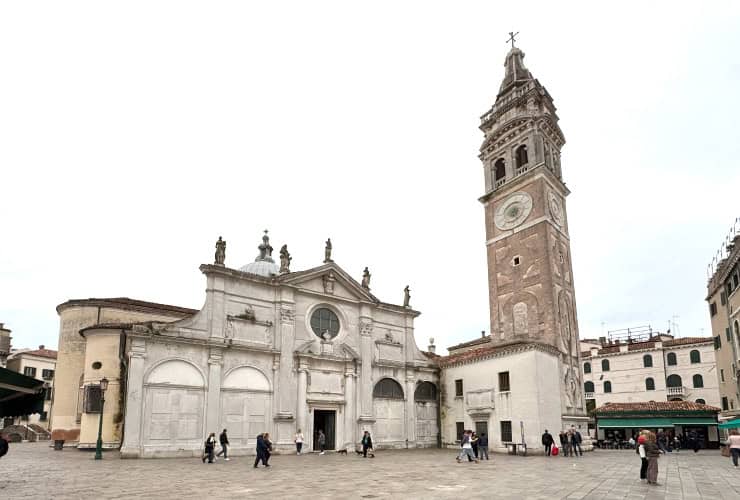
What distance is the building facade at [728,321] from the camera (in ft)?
95.1

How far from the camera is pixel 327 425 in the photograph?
92.9ft

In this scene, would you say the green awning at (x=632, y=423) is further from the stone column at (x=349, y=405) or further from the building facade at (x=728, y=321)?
the stone column at (x=349, y=405)

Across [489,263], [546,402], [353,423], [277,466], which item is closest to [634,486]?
[277,466]

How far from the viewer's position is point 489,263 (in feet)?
119

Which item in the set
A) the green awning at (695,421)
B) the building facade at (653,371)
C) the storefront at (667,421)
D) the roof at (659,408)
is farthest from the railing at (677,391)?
the green awning at (695,421)

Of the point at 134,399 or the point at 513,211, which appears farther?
the point at 513,211

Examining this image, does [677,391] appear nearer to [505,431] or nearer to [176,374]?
[505,431]

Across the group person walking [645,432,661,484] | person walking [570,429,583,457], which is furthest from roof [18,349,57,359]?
person walking [645,432,661,484]

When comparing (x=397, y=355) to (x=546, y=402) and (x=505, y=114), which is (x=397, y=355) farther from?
(x=505, y=114)

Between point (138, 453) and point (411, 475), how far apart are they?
41.1 feet

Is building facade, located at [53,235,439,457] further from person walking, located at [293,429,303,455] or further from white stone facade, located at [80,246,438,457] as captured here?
person walking, located at [293,429,303,455]

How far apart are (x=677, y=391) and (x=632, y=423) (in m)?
14.4

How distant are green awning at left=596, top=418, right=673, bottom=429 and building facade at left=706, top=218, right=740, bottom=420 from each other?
4.77 metres

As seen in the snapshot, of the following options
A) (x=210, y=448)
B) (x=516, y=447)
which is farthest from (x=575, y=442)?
(x=210, y=448)
